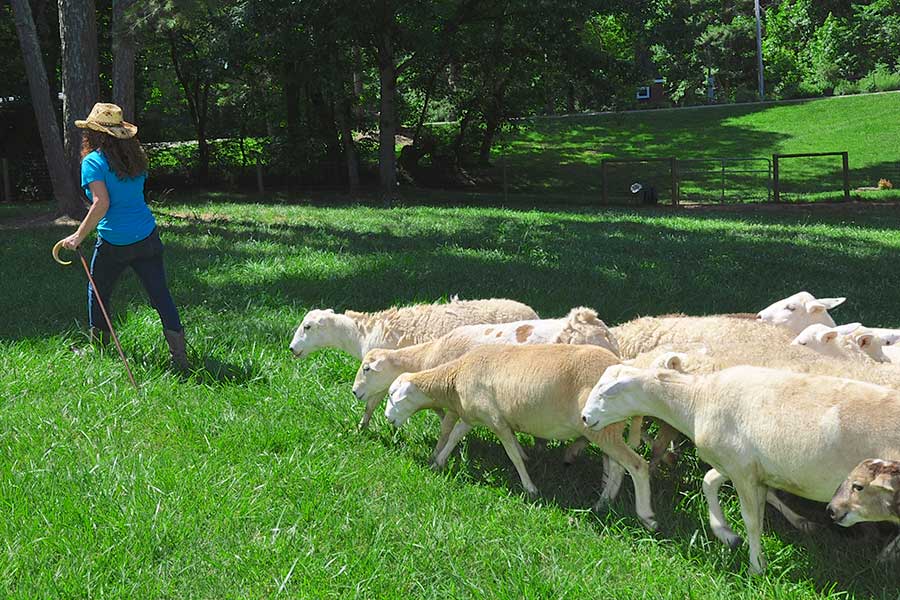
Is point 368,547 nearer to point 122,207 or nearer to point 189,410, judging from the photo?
point 189,410

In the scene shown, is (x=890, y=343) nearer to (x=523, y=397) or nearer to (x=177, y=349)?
(x=523, y=397)

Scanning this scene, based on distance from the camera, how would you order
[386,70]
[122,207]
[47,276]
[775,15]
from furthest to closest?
[775,15] → [386,70] → [47,276] → [122,207]

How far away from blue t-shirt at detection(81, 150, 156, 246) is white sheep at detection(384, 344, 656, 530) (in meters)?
2.66

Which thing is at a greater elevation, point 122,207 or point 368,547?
point 122,207

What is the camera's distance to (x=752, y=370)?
3943 millimetres

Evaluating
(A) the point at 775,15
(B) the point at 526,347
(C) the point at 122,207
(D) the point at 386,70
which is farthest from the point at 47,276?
(A) the point at 775,15

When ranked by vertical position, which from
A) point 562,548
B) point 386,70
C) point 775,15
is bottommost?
point 562,548

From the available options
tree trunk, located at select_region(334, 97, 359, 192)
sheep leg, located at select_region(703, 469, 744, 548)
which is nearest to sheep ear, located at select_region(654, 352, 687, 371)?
sheep leg, located at select_region(703, 469, 744, 548)

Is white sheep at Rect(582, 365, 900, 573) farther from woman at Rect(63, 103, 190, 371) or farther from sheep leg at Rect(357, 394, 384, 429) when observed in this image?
woman at Rect(63, 103, 190, 371)

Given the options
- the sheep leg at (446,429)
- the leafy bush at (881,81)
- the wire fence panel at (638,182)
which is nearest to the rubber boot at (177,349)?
the sheep leg at (446,429)

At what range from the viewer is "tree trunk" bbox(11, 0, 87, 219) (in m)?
14.2

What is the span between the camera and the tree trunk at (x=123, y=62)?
1391cm

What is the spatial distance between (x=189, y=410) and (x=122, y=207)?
1.73 meters

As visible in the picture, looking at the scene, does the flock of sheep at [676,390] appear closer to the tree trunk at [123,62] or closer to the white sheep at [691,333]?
the white sheep at [691,333]
